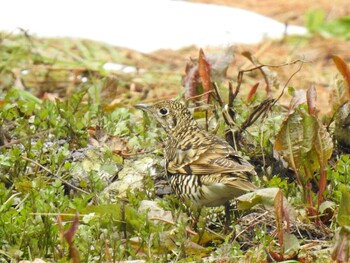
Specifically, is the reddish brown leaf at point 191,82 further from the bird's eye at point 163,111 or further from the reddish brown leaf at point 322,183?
the reddish brown leaf at point 322,183

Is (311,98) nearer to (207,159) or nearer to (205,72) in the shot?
(207,159)

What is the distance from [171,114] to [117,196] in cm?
83

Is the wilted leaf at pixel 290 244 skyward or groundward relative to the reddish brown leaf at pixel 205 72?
groundward

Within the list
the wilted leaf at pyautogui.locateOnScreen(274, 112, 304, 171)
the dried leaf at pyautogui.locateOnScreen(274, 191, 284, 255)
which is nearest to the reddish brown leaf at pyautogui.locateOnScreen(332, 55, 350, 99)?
the wilted leaf at pyautogui.locateOnScreen(274, 112, 304, 171)

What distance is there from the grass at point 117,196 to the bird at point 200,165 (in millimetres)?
149

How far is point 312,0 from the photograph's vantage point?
14.6 metres

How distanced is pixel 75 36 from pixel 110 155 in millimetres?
5427

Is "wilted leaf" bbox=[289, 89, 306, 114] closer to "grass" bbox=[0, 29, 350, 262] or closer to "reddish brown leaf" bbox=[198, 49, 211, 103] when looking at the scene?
"grass" bbox=[0, 29, 350, 262]

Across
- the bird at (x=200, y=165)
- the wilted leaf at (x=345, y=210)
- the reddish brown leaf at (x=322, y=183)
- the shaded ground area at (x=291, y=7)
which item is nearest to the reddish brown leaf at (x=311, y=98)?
the reddish brown leaf at (x=322, y=183)

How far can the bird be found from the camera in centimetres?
605

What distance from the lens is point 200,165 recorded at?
6.34 meters

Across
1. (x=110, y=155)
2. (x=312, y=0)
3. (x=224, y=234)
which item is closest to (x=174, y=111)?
(x=110, y=155)

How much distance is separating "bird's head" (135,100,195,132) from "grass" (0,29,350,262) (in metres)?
0.23

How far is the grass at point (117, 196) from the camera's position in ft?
18.5
